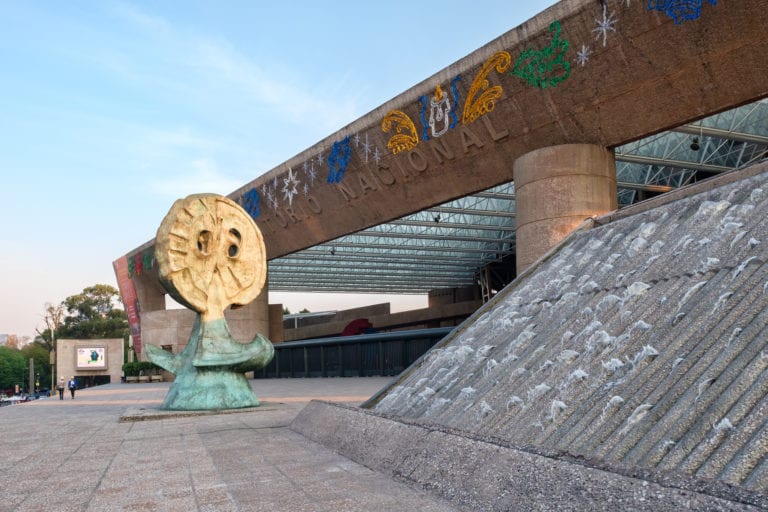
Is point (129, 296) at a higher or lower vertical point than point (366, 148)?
lower

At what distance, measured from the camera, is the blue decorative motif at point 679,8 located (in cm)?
1266

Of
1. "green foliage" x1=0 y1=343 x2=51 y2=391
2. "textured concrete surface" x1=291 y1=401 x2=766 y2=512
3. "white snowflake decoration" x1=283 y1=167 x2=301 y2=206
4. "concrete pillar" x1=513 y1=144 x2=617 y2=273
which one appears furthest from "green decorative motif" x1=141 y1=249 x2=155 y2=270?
"green foliage" x1=0 y1=343 x2=51 y2=391

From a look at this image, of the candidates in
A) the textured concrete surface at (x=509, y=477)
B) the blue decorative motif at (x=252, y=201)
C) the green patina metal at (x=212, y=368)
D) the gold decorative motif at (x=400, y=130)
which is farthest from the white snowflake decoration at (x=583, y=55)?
the blue decorative motif at (x=252, y=201)

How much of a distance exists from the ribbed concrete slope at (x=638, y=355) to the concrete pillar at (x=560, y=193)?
5.37 meters

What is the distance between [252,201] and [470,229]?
14913 mm

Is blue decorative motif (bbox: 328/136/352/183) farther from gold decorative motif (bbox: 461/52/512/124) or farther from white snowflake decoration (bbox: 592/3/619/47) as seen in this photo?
white snowflake decoration (bbox: 592/3/619/47)

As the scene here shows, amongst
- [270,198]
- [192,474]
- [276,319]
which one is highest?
[270,198]

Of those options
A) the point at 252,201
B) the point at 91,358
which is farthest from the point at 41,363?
the point at 252,201

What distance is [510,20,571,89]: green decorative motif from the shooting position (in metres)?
15.0

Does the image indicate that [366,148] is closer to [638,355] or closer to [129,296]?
[638,355]

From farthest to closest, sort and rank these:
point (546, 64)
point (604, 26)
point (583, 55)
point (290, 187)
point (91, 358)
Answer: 1. point (91, 358)
2. point (290, 187)
3. point (546, 64)
4. point (583, 55)
5. point (604, 26)

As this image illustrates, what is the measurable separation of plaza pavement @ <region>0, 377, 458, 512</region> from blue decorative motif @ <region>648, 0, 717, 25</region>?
11232mm

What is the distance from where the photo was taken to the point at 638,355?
575cm

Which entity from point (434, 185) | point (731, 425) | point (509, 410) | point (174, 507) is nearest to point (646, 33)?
point (434, 185)
